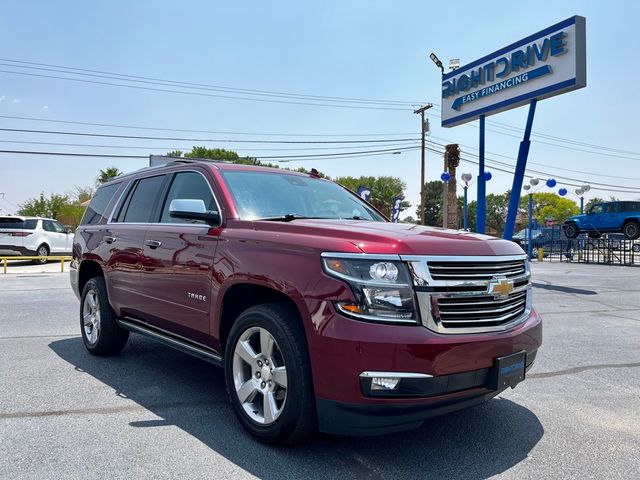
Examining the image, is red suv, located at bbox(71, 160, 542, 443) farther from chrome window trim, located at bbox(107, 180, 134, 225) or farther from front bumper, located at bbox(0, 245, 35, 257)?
front bumper, located at bbox(0, 245, 35, 257)

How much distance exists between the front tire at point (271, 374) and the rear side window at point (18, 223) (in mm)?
20268

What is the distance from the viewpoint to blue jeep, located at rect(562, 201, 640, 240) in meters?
25.5

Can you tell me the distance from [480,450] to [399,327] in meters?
1.18

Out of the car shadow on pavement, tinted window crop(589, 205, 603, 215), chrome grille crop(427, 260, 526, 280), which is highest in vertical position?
tinted window crop(589, 205, 603, 215)

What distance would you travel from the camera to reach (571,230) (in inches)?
1099

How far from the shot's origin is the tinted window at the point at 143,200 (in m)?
4.86

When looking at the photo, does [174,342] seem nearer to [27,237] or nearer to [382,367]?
[382,367]

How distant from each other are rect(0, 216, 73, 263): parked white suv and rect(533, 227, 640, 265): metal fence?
2536 centimetres

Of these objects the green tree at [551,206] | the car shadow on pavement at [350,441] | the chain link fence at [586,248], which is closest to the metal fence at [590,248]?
the chain link fence at [586,248]

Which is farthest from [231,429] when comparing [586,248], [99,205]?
[586,248]

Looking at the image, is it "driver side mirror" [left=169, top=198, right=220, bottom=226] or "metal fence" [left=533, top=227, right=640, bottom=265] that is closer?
"driver side mirror" [left=169, top=198, right=220, bottom=226]

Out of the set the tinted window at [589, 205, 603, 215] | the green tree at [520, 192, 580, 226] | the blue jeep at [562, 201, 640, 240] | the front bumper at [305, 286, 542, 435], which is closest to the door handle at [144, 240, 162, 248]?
the front bumper at [305, 286, 542, 435]

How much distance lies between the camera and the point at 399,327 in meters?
2.72

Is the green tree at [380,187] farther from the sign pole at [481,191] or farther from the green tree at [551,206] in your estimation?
Answer: the sign pole at [481,191]
